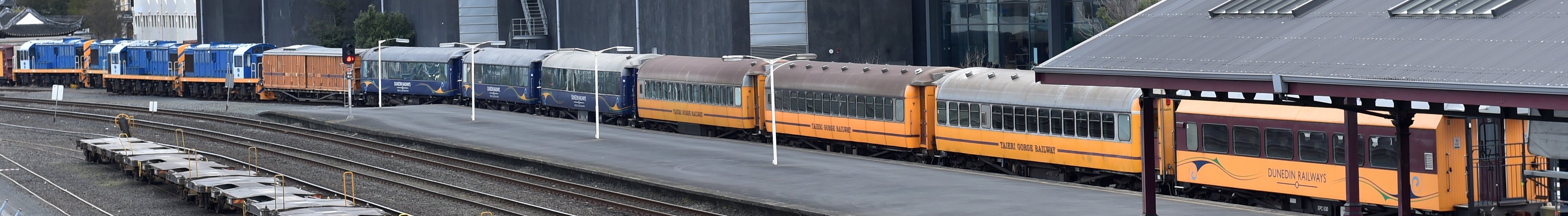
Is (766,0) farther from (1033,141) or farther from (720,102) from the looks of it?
(1033,141)

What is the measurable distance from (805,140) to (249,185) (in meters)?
14.7

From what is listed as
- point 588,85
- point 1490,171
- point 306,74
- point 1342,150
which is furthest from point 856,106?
point 306,74

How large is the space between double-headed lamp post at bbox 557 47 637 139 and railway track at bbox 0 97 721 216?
4537 mm

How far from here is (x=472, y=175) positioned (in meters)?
34.7

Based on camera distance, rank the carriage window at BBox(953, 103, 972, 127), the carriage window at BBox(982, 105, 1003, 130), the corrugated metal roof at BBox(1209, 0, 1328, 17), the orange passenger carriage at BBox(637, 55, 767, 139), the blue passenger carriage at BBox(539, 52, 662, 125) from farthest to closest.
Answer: the blue passenger carriage at BBox(539, 52, 662, 125), the orange passenger carriage at BBox(637, 55, 767, 139), the carriage window at BBox(953, 103, 972, 127), the carriage window at BBox(982, 105, 1003, 130), the corrugated metal roof at BBox(1209, 0, 1328, 17)

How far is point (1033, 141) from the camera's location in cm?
3081

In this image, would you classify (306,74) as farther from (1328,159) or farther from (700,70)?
(1328,159)

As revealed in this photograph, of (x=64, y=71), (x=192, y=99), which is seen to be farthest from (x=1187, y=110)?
(x=64, y=71)

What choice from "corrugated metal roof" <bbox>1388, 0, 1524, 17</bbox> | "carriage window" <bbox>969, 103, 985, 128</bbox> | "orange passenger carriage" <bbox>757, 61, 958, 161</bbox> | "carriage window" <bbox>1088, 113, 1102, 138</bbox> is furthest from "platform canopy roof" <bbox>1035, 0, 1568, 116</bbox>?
"orange passenger carriage" <bbox>757, 61, 958, 161</bbox>

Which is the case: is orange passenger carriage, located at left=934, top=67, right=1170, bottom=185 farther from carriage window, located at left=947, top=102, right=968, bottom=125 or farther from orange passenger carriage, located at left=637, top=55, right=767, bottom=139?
orange passenger carriage, located at left=637, top=55, right=767, bottom=139

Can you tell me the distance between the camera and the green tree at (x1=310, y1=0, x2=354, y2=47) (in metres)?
91.8

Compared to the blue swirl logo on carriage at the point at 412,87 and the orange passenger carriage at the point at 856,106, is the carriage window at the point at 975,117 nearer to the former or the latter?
the orange passenger carriage at the point at 856,106

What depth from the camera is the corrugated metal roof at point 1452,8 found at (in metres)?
16.7

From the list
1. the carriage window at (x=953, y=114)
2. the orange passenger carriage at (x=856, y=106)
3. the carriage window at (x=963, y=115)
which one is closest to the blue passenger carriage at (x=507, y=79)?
the orange passenger carriage at (x=856, y=106)
